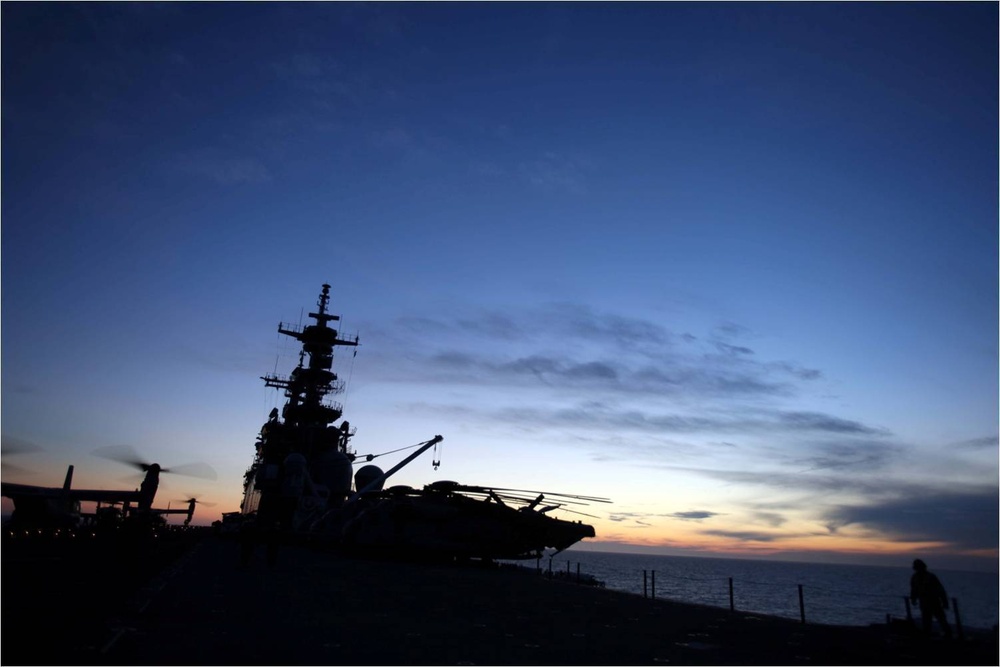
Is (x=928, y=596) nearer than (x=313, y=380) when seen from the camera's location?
Yes

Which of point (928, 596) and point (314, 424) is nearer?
point (928, 596)

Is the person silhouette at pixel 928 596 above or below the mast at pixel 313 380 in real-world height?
below

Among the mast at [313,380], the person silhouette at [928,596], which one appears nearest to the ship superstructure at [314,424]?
the mast at [313,380]

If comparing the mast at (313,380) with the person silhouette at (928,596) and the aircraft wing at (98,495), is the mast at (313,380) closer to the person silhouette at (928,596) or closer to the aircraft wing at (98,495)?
the aircraft wing at (98,495)

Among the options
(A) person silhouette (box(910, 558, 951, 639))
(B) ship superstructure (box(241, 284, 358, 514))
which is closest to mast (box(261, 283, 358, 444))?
(B) ship superstructure (box(241, 284, 358, 514))

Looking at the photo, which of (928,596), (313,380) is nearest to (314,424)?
(313,380)

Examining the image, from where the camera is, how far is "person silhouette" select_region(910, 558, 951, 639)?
12758mm

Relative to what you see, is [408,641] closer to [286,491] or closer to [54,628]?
[54,628]

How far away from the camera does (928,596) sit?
42.3 feet

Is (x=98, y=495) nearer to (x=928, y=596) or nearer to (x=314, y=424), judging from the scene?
(x=314, y=424)

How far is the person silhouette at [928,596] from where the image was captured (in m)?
12.8

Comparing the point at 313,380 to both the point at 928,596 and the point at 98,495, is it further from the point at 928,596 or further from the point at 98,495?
the point at 928,596

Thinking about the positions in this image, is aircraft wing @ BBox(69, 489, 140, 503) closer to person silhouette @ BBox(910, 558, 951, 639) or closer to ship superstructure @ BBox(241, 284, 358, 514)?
ship superstructure @ BBox(241, 284, 358, 514)

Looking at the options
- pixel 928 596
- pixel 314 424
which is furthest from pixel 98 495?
pixel 928 596
